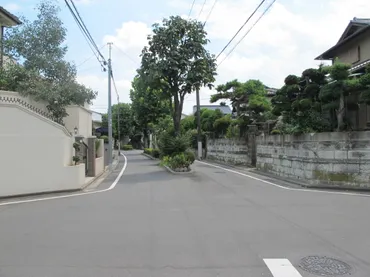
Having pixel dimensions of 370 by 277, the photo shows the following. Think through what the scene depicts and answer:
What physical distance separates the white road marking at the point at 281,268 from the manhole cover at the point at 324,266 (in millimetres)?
181

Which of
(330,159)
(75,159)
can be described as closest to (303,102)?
(330,159)

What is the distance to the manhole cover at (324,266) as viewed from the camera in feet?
15.9

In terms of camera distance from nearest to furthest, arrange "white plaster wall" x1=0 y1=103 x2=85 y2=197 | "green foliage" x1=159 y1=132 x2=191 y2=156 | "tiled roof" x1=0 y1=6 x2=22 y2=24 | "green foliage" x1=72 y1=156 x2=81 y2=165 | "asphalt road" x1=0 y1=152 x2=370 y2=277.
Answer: "asphalt road" x1=0 y1=152 x2=370 y2=277
"white plaster wall" x1=0 y1=103 x2=85 y2=197
"green foliage" x1=72 y1=156 x2=81 y2=165
"tiled roof" x1=0 y1=6 x2=22 y2=24
"green foliage" x1=159 y1=132 x2=191 y2=156

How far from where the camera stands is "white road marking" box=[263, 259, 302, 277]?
4758mm

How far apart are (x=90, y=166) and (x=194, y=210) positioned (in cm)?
1079

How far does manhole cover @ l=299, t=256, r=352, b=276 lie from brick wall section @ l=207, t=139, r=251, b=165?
21193mm

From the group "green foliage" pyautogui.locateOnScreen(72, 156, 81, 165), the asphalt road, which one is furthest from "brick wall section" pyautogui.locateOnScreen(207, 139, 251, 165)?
the asphalt road

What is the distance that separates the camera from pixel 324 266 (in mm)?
5070

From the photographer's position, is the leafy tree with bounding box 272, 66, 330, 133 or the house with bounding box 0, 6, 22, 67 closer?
the leafy tree with bounding box 272, 66, 330, 133

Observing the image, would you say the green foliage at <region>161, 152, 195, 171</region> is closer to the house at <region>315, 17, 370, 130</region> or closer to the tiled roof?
the house at <region>315, 17, 370, 130</region>

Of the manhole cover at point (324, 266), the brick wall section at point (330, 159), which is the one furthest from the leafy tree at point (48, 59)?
the manhole cover at point (324, 266)

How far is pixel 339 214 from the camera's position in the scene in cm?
887

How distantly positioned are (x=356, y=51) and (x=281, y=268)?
20.4 m

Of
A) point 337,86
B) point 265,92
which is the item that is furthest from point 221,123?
point 337,86
